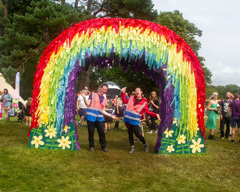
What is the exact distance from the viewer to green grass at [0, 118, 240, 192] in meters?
3.62

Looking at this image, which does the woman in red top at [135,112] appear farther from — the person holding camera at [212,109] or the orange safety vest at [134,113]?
the person holding camera at [212,109]

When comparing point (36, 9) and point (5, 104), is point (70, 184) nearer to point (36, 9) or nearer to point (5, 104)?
point (5, 104)

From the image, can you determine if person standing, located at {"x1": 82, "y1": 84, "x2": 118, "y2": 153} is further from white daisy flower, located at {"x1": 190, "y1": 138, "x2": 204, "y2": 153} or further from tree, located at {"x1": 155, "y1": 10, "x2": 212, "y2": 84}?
tree, located at {"x1": 155, "y1": 10, "x2": 212, "y2": 84}

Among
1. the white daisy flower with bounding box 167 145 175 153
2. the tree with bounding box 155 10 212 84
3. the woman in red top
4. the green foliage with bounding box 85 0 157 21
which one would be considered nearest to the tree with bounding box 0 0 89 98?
the green foliage with bounding box 85 0 157 21

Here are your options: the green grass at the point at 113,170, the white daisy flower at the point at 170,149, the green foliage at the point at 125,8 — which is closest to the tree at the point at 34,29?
the green foliage at the point at 125,8

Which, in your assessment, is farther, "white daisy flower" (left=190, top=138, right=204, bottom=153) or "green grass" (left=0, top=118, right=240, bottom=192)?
"white daisy flower" (left=190, top=138, right=204, bottom=153)

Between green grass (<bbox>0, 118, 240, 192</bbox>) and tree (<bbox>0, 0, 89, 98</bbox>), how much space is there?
10.5m

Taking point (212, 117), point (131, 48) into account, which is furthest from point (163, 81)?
point (212, 117)

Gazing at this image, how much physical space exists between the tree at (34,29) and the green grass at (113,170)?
10475 millimetres

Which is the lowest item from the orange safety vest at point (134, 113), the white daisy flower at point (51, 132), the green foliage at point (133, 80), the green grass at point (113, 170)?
the green grass at point (113, 170)

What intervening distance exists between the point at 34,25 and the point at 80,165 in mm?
13355

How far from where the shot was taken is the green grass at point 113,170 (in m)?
3.62

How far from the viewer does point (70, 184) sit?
142 inches

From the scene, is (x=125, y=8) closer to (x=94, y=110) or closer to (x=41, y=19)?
(x=41, y=19)
